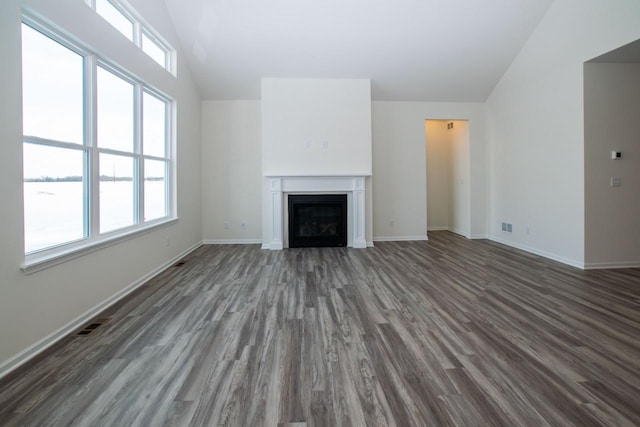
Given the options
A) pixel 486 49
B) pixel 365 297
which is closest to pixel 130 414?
pixel 365 297

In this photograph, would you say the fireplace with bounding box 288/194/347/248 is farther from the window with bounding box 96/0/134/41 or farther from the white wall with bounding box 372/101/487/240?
the window with bounding box 96/0/134/41

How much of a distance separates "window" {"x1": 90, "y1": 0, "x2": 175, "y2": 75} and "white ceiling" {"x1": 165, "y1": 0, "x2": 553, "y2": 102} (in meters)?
0.52

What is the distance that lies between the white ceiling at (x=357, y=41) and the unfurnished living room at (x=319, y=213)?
0.04 meters

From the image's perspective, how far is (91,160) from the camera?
2.91 m

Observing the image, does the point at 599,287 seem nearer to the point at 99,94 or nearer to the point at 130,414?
the point at 130,414

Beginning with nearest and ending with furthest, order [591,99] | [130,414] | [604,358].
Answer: [130,414]
[604,358]
[591,99]

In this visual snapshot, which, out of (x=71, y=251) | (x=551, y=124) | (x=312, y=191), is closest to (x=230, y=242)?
(x=312, y=191)

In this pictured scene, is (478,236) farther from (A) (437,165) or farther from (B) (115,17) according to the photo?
(B) (115,17)

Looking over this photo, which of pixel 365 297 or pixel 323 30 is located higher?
pixel 323 30

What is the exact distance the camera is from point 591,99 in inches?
163

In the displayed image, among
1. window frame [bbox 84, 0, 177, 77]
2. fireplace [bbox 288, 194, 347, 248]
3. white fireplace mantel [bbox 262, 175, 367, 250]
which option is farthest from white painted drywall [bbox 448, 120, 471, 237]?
window frame [bbox 84, 0, 177, 77]

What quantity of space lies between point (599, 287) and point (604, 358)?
5.97 feet

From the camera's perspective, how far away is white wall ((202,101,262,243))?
627 cm

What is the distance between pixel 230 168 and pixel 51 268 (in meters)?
4.16
